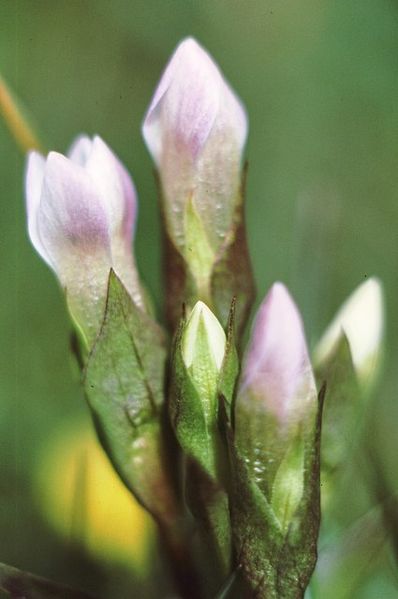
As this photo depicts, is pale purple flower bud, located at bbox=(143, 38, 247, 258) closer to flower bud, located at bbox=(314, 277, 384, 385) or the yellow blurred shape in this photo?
flower bud, located at bbox=(314, 277, 384, 385)

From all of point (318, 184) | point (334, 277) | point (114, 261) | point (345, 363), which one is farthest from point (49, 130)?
point (345, 363)

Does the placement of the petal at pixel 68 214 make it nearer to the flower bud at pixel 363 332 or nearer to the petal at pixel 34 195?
the petal at pixel 34 195

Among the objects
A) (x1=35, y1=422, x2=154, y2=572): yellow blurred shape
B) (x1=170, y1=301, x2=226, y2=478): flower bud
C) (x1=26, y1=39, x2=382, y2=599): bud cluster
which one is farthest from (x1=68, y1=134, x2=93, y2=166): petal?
(x1=35, y1=422, x2=154, y2=572): yellow blurred shape

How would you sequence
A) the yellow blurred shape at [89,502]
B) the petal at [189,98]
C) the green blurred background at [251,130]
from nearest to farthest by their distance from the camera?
1. the petal at [189,98]
2. the yellow blurred shape at [89,502]
3. the green blurred background at [251,130]

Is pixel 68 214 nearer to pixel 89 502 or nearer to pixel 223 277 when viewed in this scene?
pixel 223 277

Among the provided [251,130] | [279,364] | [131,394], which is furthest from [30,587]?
[251,130]

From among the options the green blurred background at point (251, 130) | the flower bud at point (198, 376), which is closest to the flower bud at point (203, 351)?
the flower bud at point (198, 376)

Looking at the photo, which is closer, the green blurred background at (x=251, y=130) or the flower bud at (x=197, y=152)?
the flower bud at (x=197, y=152)

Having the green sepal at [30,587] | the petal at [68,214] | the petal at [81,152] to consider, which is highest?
the petal at [81,152]
